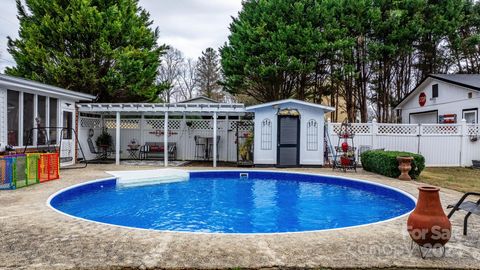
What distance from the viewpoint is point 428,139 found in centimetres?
1209

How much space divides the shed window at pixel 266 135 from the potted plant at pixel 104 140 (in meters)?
6.68

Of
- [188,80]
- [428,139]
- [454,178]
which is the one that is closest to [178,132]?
[428,139]

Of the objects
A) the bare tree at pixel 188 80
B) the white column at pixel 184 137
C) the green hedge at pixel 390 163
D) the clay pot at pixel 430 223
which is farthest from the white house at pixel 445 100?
the bare tree at pixel 188 80

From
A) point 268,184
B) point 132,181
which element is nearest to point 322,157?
point 268,184

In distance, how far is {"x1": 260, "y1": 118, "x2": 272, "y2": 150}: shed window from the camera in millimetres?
11734

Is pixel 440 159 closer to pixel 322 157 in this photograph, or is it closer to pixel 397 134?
pixel 397 134

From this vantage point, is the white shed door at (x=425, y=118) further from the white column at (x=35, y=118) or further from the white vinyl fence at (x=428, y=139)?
the white column at (x=35, y=118)

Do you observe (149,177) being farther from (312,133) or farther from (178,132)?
(312,133)

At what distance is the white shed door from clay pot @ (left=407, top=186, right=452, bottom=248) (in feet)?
46.6

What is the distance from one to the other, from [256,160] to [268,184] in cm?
236

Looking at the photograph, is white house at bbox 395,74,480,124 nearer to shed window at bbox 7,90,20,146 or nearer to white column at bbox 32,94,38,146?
white column at bbox 32,94,38,146

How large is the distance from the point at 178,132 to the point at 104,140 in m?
3.18

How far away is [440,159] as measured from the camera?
12039mm

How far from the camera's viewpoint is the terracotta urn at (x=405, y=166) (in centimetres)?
874
